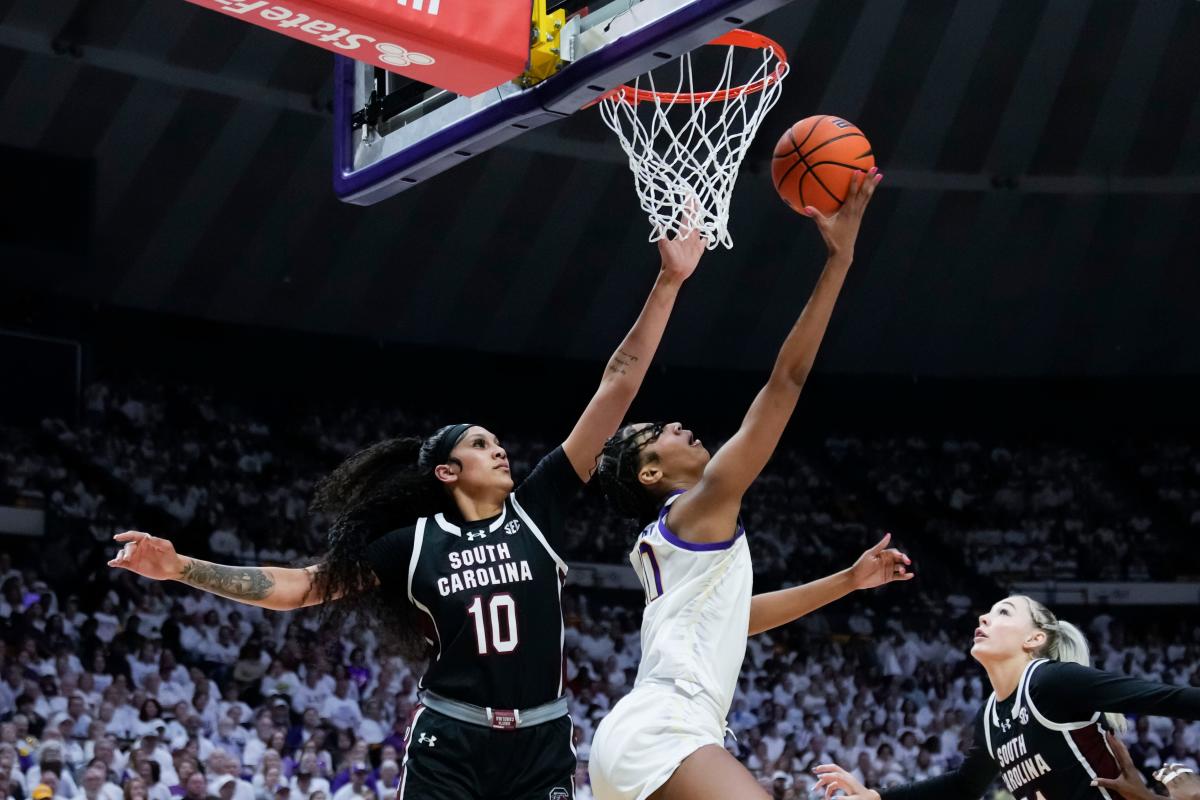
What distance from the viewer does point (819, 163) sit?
437cm

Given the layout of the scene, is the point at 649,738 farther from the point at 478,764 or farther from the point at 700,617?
the point at 478,764

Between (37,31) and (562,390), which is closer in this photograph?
(37,31)

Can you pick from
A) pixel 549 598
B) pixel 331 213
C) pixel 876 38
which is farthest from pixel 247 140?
pixel 549 598

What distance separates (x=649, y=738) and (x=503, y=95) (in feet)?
8.04

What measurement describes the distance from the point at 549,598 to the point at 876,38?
12.6m

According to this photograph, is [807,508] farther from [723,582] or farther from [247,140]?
[723,582]

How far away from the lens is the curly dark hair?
4539 mm

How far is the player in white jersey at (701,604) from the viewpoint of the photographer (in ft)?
11.7

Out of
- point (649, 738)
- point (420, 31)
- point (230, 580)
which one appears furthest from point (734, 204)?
point (649, 738)

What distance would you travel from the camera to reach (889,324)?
19.4m

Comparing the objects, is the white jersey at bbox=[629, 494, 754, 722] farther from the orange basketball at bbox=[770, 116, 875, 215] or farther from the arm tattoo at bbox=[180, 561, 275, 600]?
the arm tattoo at bbox=[180, 561, 275, 600]

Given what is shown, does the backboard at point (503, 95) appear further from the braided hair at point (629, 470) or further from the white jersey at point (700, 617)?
the white jersey at point (700, 617)

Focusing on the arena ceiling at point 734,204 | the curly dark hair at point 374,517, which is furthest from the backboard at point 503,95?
the arena ceiling at point 734,204

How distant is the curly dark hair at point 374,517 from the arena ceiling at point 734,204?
1098 cm
